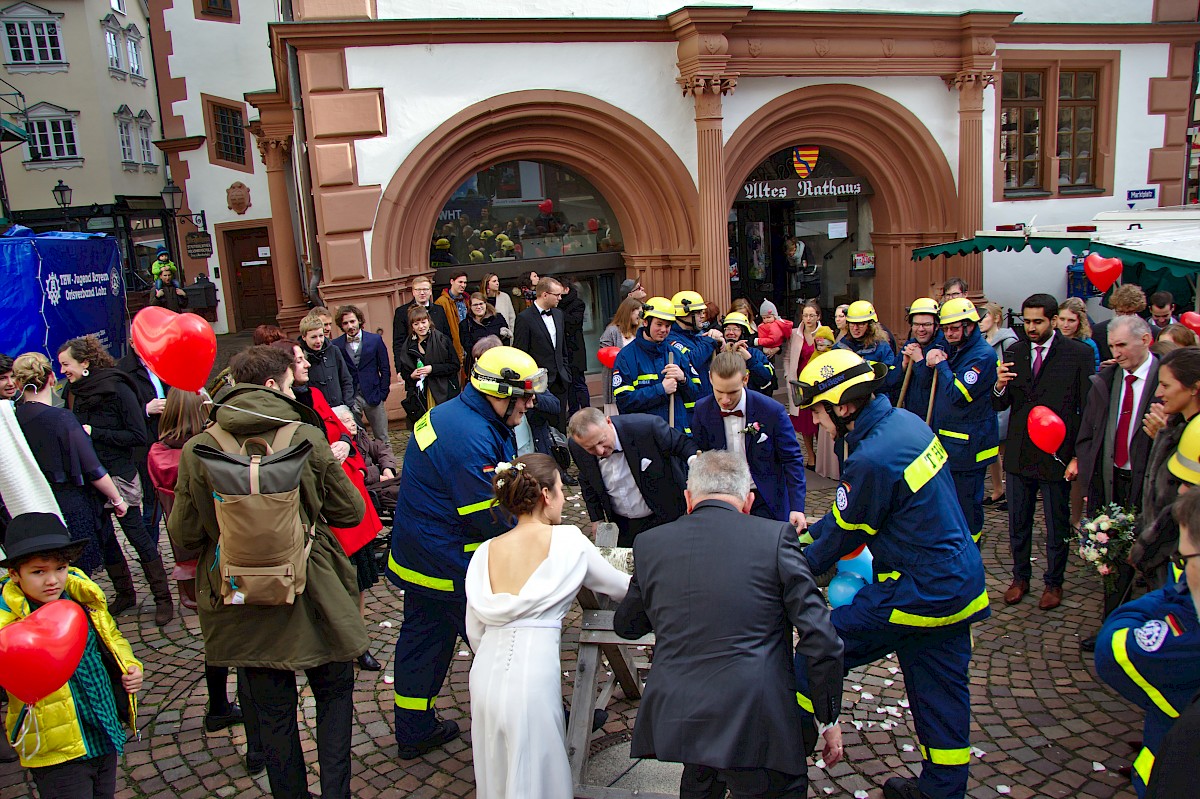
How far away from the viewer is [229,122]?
73.3 ft

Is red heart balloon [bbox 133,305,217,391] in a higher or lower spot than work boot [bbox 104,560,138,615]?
higher

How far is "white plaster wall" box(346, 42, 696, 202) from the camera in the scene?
10828mm

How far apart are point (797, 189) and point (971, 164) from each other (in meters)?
2.60

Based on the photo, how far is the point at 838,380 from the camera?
369 centimetres

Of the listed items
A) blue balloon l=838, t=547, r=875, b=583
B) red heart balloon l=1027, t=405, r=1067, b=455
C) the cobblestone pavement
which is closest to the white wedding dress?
the cobblestone pavement

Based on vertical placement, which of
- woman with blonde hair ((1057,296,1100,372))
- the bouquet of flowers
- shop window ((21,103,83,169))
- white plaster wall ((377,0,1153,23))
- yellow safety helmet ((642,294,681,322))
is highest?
shop window ((21,103,83,169))

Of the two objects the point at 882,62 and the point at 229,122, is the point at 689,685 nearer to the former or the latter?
the point at 882,62

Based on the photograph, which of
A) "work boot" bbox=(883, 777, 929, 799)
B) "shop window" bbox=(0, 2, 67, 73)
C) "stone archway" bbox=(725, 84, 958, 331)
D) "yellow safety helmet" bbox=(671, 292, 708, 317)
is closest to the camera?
"work boot" bbox=(883, 777, 929, 799)

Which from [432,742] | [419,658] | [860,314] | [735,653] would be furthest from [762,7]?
[735,653]

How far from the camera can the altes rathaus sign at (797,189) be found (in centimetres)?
1361

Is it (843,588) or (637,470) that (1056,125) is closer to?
(637,470)

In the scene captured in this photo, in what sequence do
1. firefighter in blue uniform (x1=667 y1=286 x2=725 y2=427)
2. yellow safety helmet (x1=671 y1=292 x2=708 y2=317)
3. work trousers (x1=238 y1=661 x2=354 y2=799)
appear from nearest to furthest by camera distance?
work trousers (x1=238 y1=661 x2=354 y2=799)
firefighter in blue uniform (x1=667 y1=286 x2=725 y2=427)
yellow safety helmet (x1=671 y1=292 x2=708 y2=317)

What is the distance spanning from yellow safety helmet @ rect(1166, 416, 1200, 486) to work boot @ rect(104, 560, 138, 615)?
618 centimetres

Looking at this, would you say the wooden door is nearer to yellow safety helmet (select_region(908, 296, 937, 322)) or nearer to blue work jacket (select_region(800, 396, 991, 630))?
yellow safety helmet (select_region(908, 296, 937, 322))
